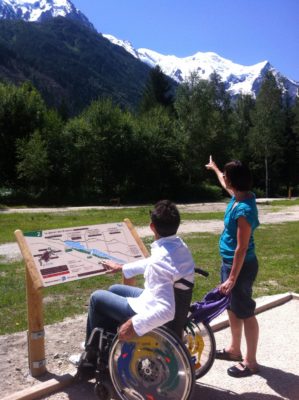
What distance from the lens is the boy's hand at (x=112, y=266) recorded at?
437 cm

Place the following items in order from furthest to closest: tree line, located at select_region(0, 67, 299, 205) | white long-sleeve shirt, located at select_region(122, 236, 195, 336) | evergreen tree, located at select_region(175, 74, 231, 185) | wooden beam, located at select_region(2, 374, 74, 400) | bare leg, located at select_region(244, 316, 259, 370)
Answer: evergreen tree, located at select_region(175, 74, 231, 185) → tree line, located at select_region(0, 67, 299, 205) → bare leg, located at select_region(244, 316, 259, 370) → wooden beam, located at select_region(2, 374, 74, 400) → white long-sleeve shirt, located at select_region(122, 236, 195, 336)

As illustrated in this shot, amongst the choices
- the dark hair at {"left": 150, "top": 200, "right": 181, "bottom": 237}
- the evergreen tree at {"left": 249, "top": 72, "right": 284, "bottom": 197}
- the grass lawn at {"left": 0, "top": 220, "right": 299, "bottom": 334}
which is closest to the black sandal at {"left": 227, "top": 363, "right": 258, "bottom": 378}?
the dark hair at {"left": 150, "top": 200, "right": 181, "bottom": 237}

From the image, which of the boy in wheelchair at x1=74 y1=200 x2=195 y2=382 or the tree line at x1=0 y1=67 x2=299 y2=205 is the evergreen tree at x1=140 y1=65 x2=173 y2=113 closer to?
the tree line at x1=0 y1=67 x2=299 y2=205

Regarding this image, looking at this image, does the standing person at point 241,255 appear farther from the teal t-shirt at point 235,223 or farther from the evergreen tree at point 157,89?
the evergreen tree at point 157,89

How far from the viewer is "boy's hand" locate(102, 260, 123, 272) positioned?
437cm

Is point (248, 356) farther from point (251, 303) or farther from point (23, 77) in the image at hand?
point (23, 77)

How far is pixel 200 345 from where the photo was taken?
13.8 feet

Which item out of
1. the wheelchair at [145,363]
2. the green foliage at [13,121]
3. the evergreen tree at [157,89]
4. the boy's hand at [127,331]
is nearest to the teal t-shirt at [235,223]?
the wheelchair at [145,363]

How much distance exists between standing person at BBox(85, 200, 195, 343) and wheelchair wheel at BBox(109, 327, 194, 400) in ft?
0.48

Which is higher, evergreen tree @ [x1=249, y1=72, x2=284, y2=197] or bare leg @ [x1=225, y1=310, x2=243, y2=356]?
evergreen tree @ [x1=249, y1=72, x2=284, y2=197]

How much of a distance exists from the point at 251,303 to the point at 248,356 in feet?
1.67

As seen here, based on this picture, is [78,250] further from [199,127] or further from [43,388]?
[199,127]

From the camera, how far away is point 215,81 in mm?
62812

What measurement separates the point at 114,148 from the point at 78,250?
3859cm
